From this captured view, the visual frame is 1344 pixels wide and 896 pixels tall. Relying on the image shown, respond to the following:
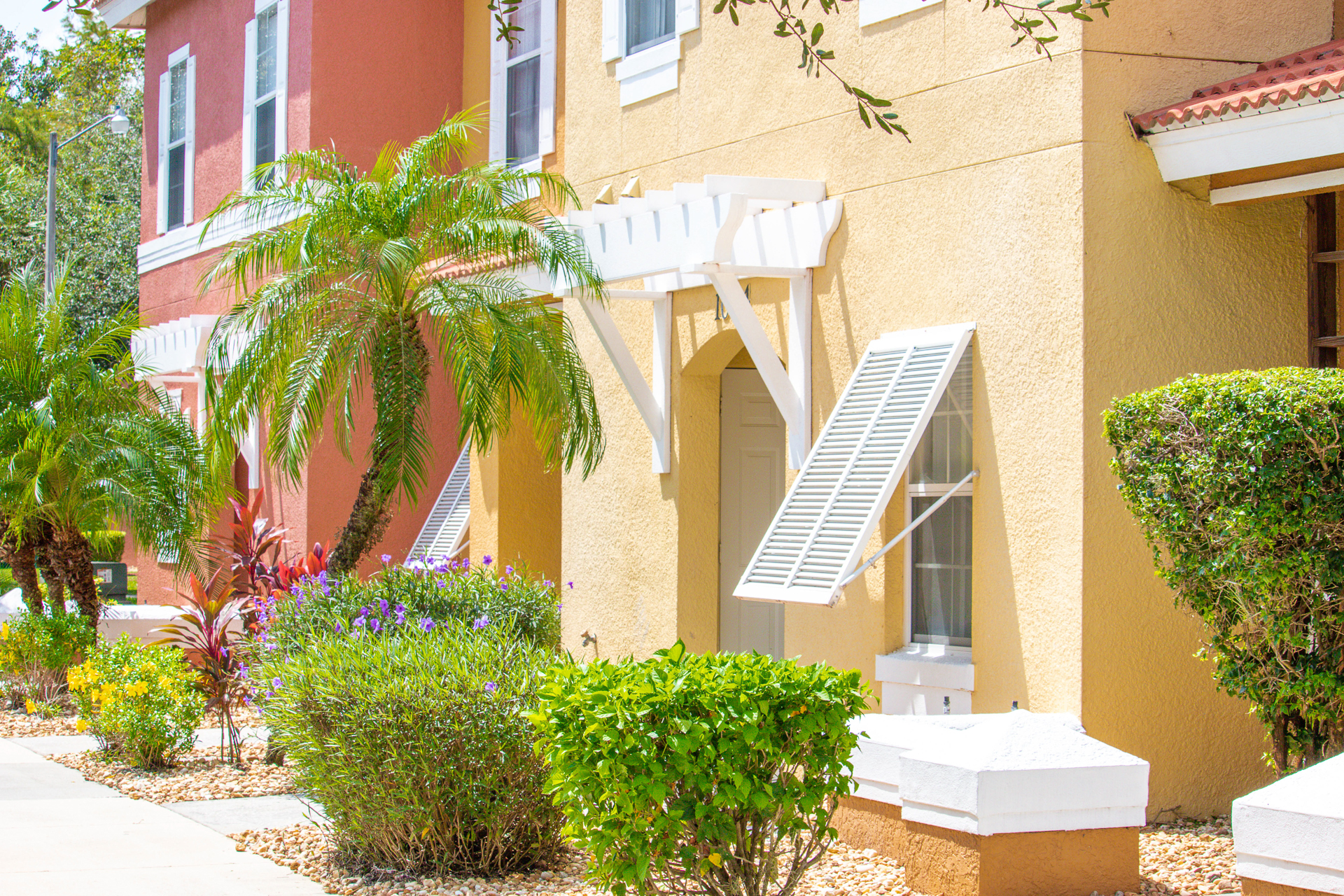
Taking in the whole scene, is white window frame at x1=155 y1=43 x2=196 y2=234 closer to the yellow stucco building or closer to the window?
the yellow stucco building

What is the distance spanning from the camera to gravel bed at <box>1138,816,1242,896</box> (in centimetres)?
603

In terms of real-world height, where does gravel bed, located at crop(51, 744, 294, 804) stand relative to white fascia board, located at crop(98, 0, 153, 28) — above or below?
below

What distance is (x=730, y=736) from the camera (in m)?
4.94

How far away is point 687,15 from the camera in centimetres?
1009

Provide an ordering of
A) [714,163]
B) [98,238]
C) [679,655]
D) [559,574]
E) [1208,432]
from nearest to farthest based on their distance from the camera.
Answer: [679,655] → [1208,432] → [714,163] → [559,574] → [98,238]

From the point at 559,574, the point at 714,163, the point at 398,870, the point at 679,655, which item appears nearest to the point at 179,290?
the point at 559,574

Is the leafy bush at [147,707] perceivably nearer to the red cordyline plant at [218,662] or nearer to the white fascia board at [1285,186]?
the red cordyline plant at [218,662]

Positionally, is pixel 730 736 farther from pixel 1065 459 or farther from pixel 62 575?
pixel 62 575

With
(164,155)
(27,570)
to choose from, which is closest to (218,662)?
(27,570)

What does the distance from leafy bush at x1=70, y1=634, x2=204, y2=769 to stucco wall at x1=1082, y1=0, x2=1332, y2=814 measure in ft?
20.0

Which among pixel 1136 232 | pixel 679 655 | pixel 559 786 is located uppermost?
pixel 1136 232

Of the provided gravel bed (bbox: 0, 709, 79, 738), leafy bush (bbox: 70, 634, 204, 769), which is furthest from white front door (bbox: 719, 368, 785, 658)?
gravel bed (bbox: 0, 709, 79, 738)

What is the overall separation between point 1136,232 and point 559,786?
438 centimetres

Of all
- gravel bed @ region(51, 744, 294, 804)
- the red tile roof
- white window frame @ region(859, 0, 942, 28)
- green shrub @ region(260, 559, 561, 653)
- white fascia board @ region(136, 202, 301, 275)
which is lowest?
gravel bed @ region(51, 744, 294, 804)
